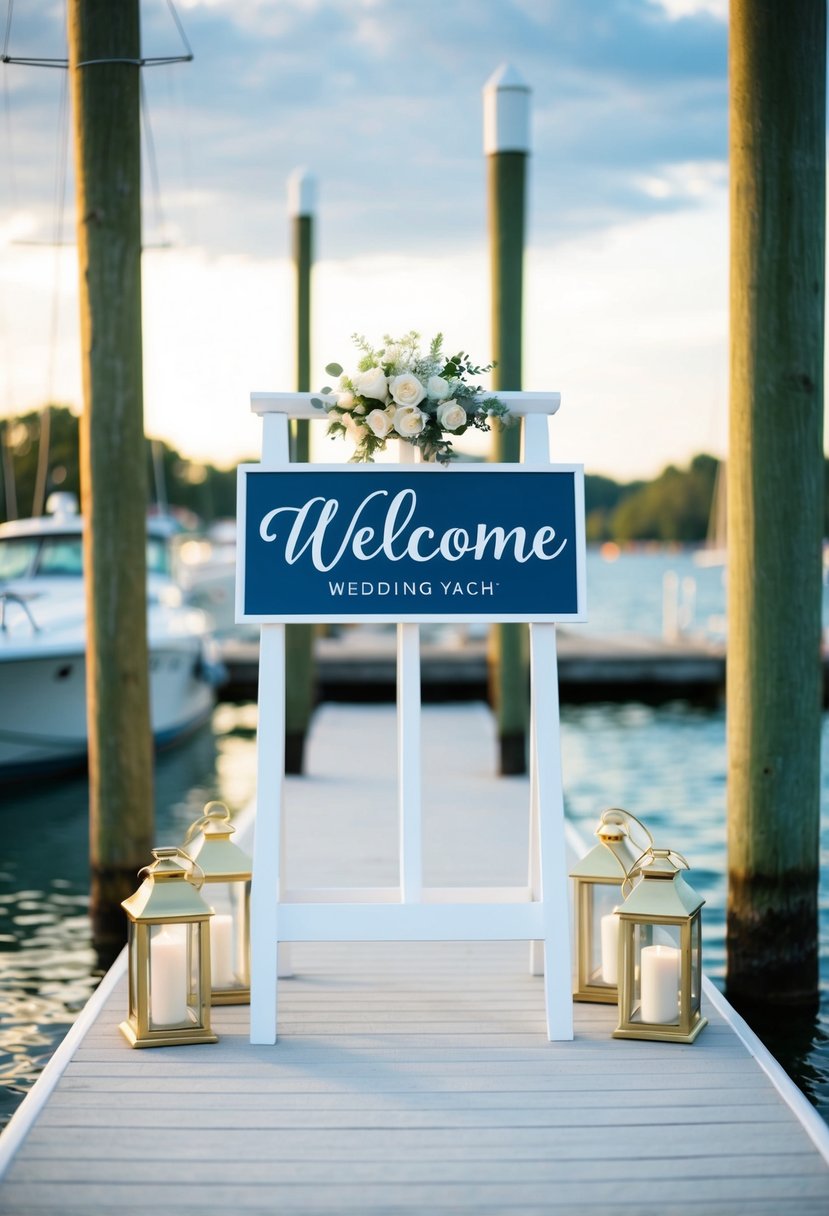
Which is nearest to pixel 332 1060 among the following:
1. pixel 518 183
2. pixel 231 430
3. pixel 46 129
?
pixel 518 183

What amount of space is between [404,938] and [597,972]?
0.85 meters

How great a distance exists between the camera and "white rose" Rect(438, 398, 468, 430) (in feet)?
12.8

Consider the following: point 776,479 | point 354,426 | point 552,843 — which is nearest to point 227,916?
point 552,843

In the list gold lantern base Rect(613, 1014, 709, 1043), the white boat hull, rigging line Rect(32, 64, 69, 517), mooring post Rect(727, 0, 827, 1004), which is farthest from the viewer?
the white boat hull

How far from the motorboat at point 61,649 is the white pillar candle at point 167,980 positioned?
4.84 meters

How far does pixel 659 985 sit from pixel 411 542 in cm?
153

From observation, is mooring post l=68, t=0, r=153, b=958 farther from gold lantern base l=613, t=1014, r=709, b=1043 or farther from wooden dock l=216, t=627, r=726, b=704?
wooden dock l=216, t=627, r=726, b=704

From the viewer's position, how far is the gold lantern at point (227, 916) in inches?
169

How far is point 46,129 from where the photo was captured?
1355cm

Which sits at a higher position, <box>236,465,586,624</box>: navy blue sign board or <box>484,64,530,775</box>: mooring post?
<box>484,64,530,775</box>: mooring post

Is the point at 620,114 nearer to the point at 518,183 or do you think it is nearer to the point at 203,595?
the point at 518,183

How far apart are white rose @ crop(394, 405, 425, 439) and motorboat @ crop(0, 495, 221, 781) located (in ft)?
17.0

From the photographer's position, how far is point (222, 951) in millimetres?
4348

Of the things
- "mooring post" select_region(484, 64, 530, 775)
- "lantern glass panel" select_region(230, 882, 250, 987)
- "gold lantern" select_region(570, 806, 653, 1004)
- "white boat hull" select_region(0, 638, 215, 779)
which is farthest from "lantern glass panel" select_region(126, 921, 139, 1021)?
"white boat hull" select_region(0, 638, 215, 779)
